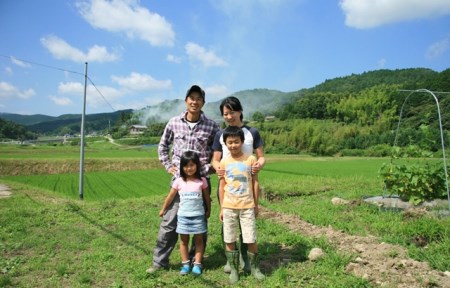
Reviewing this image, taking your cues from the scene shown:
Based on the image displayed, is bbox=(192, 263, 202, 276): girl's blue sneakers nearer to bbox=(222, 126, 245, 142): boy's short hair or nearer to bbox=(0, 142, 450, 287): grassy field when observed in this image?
bbox=(0, 142, 450, 287): grassy field

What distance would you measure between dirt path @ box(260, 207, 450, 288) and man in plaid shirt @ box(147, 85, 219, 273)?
1.95m

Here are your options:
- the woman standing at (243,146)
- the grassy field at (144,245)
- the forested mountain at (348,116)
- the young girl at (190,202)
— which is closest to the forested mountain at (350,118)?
the forested mountain at (348,116)

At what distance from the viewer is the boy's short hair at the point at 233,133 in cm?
332

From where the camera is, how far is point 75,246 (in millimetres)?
4746

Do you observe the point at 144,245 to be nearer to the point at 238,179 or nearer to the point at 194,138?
the point at 194,138

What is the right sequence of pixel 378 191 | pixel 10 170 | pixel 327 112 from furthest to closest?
pixel 327 112 → pixel 10 170 → pixel 378 191

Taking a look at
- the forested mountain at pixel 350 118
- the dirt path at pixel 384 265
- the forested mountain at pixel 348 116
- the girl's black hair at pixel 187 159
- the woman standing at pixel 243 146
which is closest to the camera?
the dirt path at pixel 384 265

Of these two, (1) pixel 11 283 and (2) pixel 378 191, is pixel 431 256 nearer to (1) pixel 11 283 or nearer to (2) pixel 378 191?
(1) pixel 11 283

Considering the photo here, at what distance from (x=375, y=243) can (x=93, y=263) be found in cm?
353

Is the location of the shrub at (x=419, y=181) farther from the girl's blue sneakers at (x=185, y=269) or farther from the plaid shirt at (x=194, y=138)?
the girl's blue sneakers at (x=185, y=269)

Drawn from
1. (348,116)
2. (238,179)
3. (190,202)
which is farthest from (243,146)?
(348,116)

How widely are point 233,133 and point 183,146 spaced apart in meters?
0.74

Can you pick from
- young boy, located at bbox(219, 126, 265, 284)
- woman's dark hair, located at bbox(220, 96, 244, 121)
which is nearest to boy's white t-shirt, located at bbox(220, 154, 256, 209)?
young boy, located at bbox(219, 126, 265, 284)

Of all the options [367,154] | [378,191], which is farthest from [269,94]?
[378,191]
